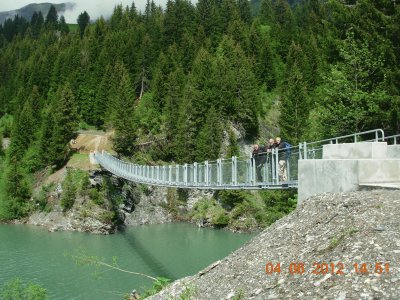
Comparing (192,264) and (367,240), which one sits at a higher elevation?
(367,240)

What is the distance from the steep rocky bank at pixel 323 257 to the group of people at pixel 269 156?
1777mm

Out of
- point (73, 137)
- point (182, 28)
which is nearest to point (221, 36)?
point (182, 28)

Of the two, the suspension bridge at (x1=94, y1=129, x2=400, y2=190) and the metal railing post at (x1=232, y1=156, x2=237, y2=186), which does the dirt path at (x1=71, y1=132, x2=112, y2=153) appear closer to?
the suspension bridge at (x1=94, y1=129, x2=400, y2=190)

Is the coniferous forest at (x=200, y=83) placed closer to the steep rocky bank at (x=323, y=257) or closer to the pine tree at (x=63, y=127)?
the pine tree at (x=63, y=127)

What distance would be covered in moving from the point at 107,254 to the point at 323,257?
75.2 feet

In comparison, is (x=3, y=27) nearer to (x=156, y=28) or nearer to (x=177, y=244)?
(x=156, y=28)

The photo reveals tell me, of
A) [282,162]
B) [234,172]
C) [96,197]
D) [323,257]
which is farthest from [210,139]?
[323,257]

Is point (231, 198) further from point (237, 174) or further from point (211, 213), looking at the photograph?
point (237, 174)

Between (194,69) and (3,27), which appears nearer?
(194,69)

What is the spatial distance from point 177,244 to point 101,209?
9.37m

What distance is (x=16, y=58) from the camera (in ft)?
259
